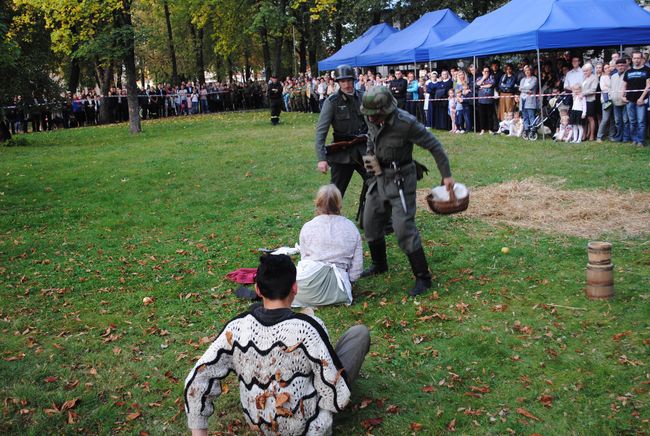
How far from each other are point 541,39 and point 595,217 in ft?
30.8

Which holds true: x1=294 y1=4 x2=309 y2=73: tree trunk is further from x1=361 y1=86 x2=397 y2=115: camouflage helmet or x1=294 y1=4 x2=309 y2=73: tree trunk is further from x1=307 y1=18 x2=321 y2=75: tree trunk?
x1=361 y1=86 x2=397 y2=115: camouflage helmet

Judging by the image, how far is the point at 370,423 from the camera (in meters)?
4.51

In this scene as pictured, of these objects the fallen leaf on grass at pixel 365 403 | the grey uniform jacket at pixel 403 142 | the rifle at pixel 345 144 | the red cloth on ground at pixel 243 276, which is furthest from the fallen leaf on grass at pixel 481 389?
the rifle at pixel 345 144

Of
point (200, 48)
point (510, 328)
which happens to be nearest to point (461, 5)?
point (200, 48)

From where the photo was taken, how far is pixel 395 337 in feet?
19.2

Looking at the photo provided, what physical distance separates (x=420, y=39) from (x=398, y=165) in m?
18.9

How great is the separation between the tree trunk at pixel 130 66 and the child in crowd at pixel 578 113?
15.0 meters

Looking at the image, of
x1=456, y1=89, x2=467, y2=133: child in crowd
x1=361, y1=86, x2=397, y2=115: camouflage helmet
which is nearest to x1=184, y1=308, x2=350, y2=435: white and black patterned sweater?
x1=361, y1=86, x2=397, y2=115: camouflage helmet

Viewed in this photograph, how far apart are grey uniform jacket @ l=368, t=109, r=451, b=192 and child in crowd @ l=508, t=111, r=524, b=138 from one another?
40.8ft

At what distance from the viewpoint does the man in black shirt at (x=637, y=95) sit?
49.0ft

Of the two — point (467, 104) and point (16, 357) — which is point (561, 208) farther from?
point (467, 104)

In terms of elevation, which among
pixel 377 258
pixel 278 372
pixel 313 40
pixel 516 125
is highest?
pixel 313 40

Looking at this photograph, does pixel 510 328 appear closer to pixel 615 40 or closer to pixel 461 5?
pixel 615 40

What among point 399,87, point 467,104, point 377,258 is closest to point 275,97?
point 399,87
